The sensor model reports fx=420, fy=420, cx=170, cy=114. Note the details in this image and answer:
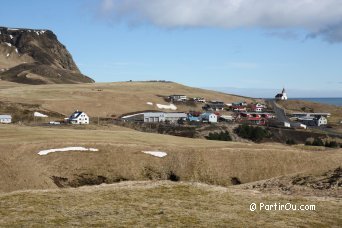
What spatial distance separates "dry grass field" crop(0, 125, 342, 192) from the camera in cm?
5644

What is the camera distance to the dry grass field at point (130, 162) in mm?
56438

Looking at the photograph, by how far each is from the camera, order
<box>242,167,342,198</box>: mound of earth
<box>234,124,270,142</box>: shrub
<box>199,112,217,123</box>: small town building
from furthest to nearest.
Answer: <box>199,112,217,123</box>: small town building < <box>234,124,270,142</box>: shrub < <box>242,167,342,198</box>: mound of earth

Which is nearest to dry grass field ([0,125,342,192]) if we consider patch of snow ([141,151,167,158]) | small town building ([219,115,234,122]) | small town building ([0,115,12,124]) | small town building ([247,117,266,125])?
patch of snow ([141,151,167,158])

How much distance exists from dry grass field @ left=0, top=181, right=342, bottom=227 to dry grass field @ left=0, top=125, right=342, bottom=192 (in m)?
19.5

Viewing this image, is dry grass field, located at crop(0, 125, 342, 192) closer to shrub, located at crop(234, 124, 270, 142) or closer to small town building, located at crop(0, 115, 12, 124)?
small town building, located at crop(0, 115, 12, 124)

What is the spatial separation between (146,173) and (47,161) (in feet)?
46.4

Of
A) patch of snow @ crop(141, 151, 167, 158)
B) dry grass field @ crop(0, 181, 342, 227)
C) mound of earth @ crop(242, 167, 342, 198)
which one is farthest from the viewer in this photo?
patch of snow @ crop(141, 151, 167, 158)

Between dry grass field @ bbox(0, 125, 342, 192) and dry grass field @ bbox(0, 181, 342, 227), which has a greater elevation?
dry grass field @ bbox(0, 181, 342, 227)

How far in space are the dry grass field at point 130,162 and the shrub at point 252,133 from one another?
60.8m

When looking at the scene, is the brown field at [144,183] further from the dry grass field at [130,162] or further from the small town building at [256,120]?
the small town building at [256,120]

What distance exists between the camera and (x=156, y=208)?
2927cm

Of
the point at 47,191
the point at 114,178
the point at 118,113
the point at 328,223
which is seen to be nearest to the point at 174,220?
the point at 328,223

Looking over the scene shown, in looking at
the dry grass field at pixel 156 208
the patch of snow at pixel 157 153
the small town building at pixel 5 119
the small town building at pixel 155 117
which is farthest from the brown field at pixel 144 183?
the small town building at pixel 155 117

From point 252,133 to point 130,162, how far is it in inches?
3150
